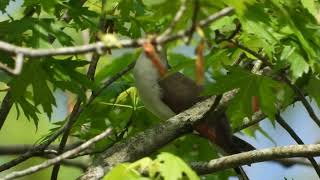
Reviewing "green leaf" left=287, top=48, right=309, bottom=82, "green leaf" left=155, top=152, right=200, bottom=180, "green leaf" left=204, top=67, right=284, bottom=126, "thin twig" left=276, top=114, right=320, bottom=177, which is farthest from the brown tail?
"green leaf" left=155, top=152, right=200, bottom=180

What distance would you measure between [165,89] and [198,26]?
3.42 m

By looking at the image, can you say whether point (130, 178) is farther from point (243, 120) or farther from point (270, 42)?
point (243, 120)

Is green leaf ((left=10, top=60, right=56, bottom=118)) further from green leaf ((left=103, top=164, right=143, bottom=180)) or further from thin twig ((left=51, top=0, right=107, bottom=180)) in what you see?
green leaf ((left=103, top=164, right=143, bottom=180))

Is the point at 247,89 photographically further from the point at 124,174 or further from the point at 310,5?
the point at 124,174

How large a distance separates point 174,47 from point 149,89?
1.12 meters

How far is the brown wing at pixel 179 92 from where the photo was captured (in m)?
5.41

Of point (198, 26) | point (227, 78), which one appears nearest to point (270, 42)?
point (227, 78)

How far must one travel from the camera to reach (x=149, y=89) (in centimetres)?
540

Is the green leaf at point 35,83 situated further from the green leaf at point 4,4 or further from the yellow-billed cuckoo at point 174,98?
the yellow-billed cuckoo at point 174,98

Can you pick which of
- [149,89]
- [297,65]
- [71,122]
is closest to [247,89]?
[297,65]

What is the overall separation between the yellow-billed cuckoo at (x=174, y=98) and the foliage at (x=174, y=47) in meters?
0.19

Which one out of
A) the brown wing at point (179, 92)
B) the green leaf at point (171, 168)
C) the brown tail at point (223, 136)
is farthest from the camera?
the brown wing at point (179, 92)

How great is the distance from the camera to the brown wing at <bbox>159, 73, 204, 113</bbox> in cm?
541

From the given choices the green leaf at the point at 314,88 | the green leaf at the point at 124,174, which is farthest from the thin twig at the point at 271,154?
the green leaf at the point at 314,88
